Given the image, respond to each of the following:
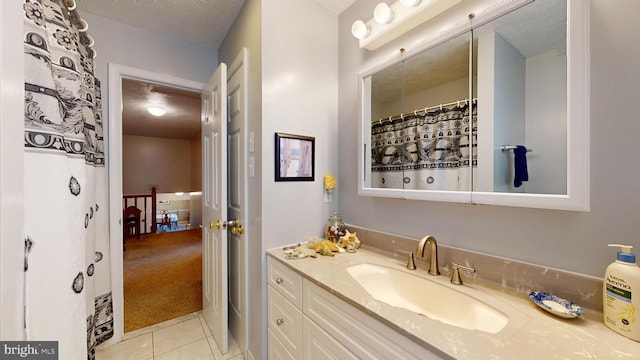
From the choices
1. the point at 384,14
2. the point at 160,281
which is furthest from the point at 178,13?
the point at 160,281

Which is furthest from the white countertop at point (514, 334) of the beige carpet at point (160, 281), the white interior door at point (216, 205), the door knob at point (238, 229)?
the beige carpet at point (160, 281)

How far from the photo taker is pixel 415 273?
1078mm

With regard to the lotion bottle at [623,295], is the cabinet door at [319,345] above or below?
below

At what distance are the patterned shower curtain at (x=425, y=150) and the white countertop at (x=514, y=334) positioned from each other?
18.9 inches

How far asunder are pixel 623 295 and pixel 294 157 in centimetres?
139

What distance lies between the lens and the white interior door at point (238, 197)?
1573 mm

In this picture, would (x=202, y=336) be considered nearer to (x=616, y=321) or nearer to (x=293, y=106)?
(x=293, y=106)

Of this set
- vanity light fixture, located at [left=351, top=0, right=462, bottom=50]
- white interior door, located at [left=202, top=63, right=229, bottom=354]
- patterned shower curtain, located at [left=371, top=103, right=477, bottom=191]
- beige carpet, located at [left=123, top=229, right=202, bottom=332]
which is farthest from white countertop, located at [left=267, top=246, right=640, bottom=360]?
beige carpet, located at [left=123, top=229, right=202, bottom=332]

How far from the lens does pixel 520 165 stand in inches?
34.1

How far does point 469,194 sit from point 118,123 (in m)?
2.45

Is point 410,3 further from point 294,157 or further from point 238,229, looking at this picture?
point 238,229

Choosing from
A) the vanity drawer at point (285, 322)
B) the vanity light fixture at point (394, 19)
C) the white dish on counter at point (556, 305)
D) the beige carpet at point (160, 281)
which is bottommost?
the beige carpet at point (160, 281)

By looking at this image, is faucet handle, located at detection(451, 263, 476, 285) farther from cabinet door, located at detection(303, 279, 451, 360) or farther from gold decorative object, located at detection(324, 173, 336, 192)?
gold decorative object, located at detection(324, 173, 336, 192)

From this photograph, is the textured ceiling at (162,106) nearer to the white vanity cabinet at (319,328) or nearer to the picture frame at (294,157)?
the picture frame at (294,157)
